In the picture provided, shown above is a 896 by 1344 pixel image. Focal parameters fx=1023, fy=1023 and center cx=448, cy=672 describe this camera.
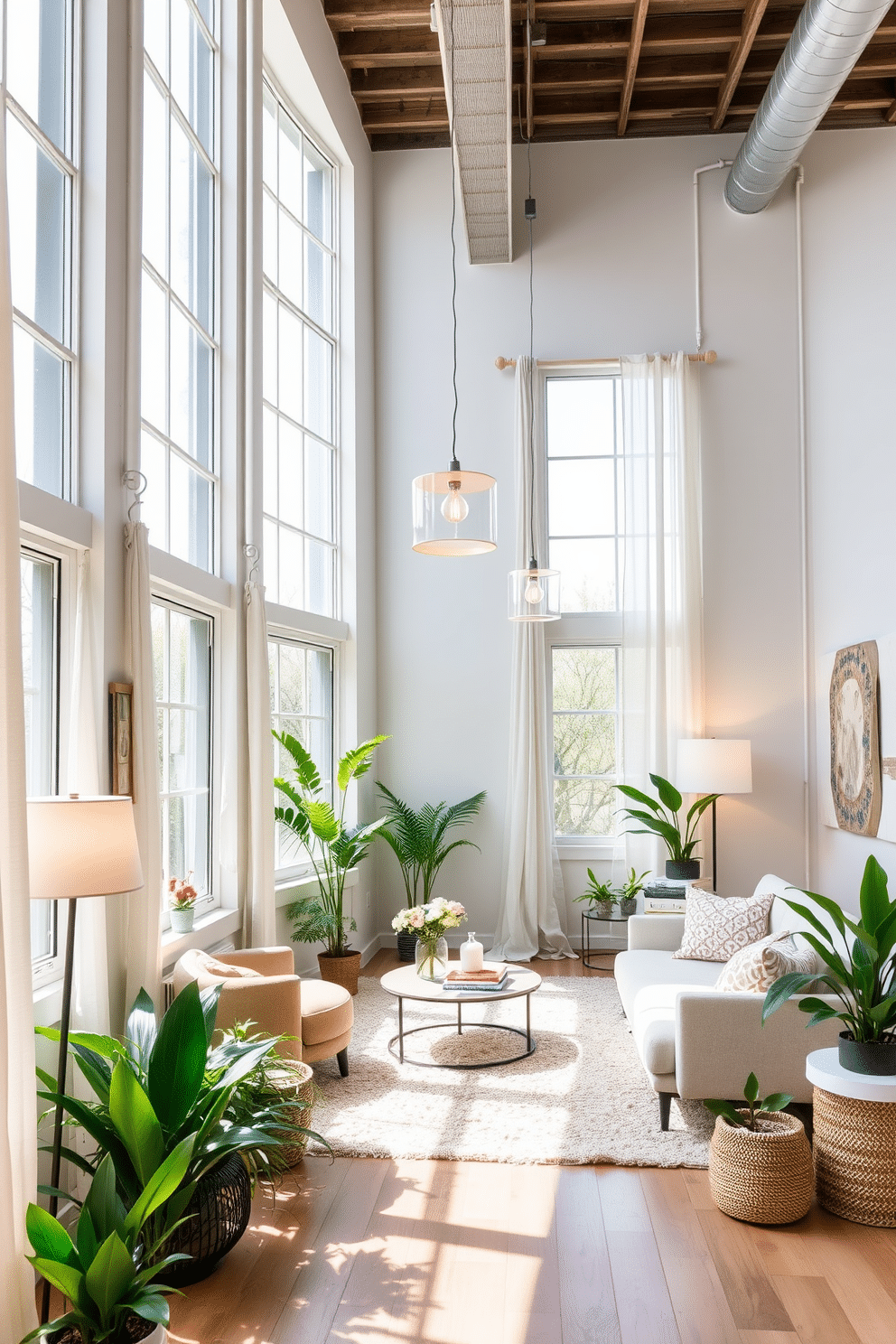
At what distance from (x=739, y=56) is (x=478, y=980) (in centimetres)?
596

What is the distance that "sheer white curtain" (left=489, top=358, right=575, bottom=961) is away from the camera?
7082 millimetres

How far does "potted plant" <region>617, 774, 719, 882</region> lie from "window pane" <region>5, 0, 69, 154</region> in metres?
4.81

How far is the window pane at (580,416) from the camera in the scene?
7.56m

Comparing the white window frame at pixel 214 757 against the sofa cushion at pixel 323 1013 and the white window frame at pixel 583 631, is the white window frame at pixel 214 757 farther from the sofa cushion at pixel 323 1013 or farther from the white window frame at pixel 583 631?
the white window frame at pixel 583 631

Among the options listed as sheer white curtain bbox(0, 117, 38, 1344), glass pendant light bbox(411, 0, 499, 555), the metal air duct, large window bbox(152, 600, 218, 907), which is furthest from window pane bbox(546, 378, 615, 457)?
sheer white curtain bbox(0, 117, 38, 1344)

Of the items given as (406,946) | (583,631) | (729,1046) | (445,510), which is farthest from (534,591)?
(729,1046)

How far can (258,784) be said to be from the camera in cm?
507

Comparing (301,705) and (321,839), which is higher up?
(301,705)

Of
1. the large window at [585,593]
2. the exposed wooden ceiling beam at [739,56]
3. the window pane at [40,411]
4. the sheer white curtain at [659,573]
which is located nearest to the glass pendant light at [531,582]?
the large window at [585,593]

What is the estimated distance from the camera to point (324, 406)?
23.2ft

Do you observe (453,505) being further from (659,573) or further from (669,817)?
(669,817)

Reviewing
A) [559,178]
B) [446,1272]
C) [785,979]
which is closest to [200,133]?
[559,178]

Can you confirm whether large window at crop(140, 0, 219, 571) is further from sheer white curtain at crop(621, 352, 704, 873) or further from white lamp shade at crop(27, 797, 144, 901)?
sheer white curtain at crop(621, 352, 704, 873)

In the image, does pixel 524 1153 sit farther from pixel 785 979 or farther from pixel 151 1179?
pixel 151 1179
